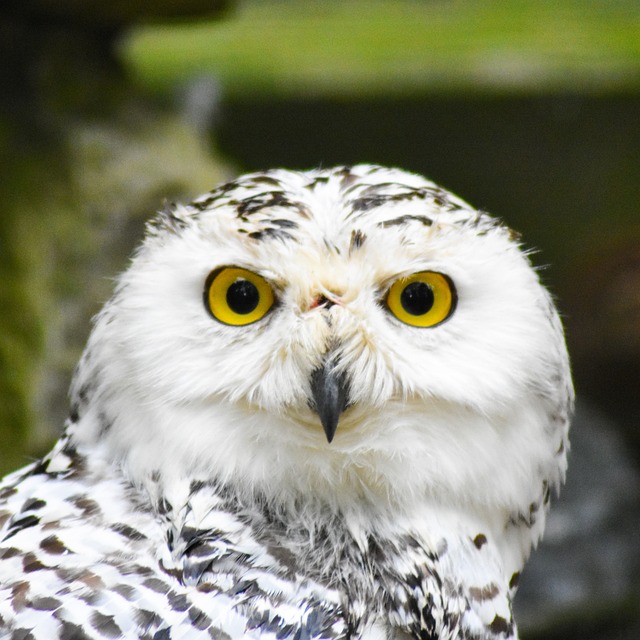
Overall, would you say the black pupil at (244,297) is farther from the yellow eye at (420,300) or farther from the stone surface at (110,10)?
the stone surface at (110,10)

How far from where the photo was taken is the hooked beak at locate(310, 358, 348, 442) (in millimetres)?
1373

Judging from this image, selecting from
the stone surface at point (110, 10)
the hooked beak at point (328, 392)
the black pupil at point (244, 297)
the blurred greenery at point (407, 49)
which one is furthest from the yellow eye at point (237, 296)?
the blurred greenery at point (407, 49)

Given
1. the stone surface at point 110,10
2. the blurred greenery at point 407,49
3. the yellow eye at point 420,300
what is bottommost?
the yellow eye at point 420,300

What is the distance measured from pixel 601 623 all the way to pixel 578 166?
3.79 meters

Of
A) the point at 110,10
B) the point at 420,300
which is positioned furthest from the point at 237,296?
the point at 110,10

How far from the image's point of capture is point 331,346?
137 cm

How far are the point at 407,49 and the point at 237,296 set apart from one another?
16.9 ft

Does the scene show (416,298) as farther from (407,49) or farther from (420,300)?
(407,49)

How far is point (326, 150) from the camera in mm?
6191

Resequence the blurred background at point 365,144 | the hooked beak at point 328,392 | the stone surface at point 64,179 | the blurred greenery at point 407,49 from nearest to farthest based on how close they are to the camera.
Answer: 1. the hooked beak at point 328,392
2. the stone surface at point 64,179
3. the blurred background at point 365,144
4. the blurred greenery at point 407,49

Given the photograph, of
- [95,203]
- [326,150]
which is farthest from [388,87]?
[95,203]

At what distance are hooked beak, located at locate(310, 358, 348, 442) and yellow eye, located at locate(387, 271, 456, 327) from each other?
0.13 m

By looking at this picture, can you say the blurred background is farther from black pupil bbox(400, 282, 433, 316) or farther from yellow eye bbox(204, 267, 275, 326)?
black pupil bbox(400, 282, 433, 316)

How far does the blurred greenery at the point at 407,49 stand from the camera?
597 cm
